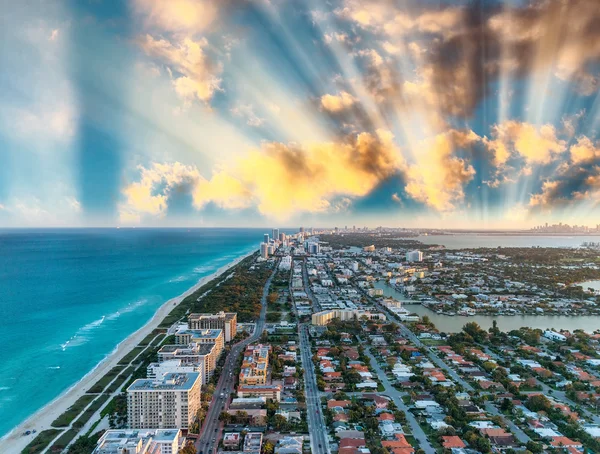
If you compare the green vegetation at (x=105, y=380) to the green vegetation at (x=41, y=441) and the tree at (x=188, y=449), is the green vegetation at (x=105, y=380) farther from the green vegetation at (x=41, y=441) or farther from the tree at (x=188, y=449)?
the tree at (x=188, y=449)

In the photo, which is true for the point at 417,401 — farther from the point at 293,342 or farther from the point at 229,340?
the point at 229,340

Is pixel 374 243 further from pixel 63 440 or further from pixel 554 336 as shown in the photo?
pixel 63 440

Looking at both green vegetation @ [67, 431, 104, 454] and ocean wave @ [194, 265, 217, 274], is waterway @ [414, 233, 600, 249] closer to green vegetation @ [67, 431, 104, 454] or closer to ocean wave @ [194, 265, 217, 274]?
ocean wave @ [194, 265, 217, 274]

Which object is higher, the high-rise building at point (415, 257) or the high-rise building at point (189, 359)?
the high-rise building at point (415, 257)

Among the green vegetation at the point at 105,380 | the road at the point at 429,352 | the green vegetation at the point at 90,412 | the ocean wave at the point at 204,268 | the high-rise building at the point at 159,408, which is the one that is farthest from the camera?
the ocean wave at the point at 204,268

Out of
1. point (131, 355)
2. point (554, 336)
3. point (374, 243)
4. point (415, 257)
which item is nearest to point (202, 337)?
point (131, 355)

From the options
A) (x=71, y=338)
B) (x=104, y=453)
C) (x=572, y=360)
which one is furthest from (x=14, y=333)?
(x=572, y=360)

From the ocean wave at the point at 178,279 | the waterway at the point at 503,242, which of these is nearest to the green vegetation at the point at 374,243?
the waterway at the point at 503,242
